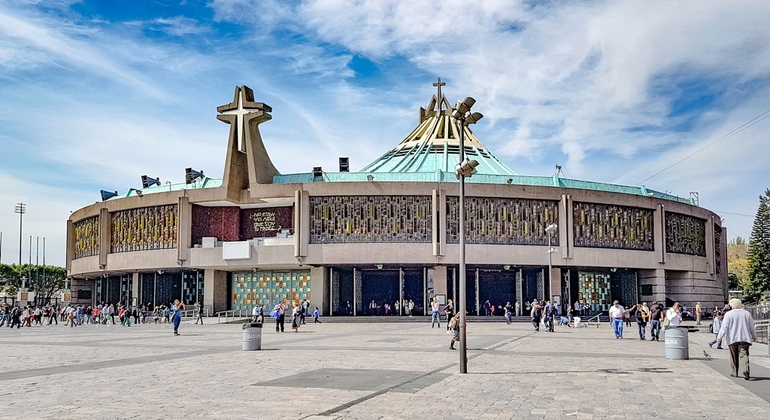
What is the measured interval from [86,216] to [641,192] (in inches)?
1764

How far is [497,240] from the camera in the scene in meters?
51.7

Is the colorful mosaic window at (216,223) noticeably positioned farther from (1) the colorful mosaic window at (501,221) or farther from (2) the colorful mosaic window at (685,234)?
(2) the colorful mosaic window at (685,234)

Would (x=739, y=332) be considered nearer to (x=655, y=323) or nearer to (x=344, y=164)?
(x=655, y=323)

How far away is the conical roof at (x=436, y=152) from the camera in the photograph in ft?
204

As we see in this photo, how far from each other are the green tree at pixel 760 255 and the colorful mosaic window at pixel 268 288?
46.8 metres

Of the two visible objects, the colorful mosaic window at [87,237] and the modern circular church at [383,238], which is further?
the colorful mosaic window at [87,237]

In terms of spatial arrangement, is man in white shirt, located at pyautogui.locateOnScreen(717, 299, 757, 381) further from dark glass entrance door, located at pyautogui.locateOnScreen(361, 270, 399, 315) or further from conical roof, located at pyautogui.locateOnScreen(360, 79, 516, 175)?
conical roof, located at pyautogui.locateOnScreen(360, 79, 516, 175)

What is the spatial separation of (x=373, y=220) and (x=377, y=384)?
37542mm

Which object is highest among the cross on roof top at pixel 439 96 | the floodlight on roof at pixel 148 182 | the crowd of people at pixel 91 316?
the cross on roof top at pixel 439 96

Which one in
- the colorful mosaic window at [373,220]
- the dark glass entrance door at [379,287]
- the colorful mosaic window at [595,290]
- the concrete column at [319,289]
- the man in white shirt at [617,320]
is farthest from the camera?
the colorful mosaic window at [595,290]

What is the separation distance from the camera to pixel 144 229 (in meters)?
56.4

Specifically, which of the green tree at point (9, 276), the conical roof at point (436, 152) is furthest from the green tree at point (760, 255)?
the green tree at point (9, 276)

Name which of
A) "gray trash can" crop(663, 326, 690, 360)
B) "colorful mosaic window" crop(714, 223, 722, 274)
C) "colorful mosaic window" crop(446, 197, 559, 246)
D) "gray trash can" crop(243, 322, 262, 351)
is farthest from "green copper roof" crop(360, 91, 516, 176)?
"gray trash can" crop(663, 326, 690, 360)

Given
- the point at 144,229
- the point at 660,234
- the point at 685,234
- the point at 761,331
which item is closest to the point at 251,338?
the point at 761,331
